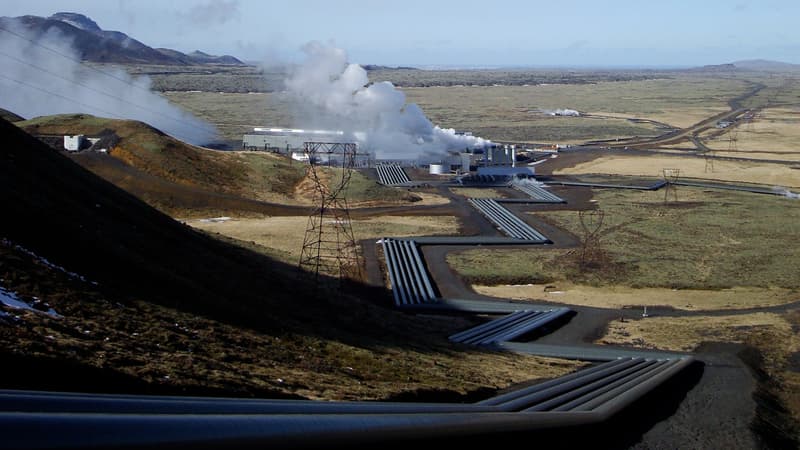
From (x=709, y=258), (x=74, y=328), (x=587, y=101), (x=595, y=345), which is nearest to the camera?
(x=74, y=328)

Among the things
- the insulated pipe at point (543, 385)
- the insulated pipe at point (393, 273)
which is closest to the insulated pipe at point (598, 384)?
the insulated pipe at point (543, 385)

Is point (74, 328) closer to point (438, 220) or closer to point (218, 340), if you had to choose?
point (218, 340)

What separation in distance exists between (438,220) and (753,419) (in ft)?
114

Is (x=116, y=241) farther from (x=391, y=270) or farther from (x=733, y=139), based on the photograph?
(x=733, y=139)

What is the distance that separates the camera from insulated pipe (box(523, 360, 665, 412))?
1494cm

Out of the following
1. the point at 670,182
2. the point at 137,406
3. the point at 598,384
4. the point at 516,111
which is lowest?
the point at 598,384

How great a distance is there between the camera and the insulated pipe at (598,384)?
1494 centimetres

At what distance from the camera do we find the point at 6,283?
1511 centimetres

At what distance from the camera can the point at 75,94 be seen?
90375 mm

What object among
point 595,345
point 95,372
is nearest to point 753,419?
point 595,345

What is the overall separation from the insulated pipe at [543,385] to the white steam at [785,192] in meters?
46.4

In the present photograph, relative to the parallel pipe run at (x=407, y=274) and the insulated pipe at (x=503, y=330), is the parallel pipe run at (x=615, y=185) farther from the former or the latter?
the insulated pipe at (x=503, y=330)

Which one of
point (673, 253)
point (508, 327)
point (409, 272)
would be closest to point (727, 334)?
point (508, 327)

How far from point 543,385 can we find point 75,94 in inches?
3379
